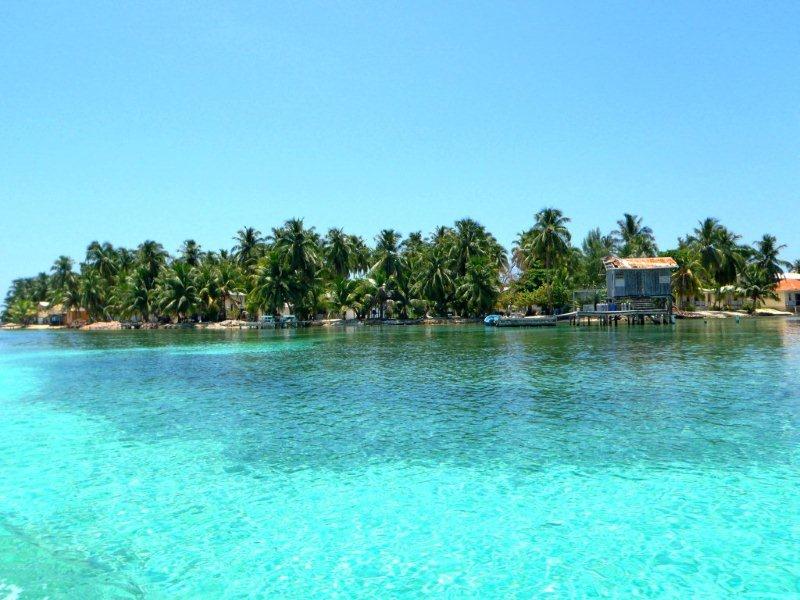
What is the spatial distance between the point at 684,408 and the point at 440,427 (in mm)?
6751

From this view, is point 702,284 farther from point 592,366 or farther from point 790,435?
point 790,435

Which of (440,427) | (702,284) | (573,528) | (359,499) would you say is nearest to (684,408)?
(440,427)

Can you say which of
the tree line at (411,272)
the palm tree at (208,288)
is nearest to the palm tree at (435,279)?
the tree line at (411,272)

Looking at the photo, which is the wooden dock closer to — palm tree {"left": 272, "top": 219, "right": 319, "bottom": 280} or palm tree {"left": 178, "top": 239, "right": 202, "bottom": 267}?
palm tree {"left": 272, "top": 219, "right": 319, "bottom": 280}

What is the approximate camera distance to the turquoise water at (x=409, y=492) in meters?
6.51

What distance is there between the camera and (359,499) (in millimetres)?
9047

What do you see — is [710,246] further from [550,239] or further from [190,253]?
[190,253]

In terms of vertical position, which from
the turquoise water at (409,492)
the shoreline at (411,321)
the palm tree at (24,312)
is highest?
the palm tree at (24,312)

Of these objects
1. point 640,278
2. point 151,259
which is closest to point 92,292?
point 151,259

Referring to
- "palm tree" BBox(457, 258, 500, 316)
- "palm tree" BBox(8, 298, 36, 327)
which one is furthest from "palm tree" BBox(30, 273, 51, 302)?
"palm tree" BBox(457, 258, 500, 316)

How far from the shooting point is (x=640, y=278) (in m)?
65.9

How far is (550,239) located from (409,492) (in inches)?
2818

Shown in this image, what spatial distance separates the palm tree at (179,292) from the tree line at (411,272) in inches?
5.6

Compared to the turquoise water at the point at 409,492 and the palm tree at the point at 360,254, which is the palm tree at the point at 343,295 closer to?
the palm tree at the point at 360,254
